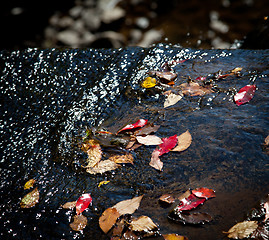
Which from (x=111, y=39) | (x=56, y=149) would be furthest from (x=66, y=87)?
(x=111, y=39)

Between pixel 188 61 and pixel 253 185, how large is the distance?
1552mm

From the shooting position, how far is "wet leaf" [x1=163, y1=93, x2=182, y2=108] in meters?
2.18

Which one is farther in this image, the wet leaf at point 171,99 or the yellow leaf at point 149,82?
the yellow leaf at point 149,82

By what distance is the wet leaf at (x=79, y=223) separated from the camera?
157 cm

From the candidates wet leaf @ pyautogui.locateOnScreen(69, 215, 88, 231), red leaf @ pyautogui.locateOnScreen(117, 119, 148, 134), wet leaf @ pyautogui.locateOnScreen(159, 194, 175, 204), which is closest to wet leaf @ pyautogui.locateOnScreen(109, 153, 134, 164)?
red leaf @ pyautogui.locateOnScreen(117, 119, 148, 134)

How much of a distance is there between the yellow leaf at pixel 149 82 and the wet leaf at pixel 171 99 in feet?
0.81

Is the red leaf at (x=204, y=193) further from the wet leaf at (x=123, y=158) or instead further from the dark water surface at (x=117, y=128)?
the wet leaf at (x=123, y=158)

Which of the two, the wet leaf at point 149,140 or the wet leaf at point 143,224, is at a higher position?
the wet leaf at point 149,140

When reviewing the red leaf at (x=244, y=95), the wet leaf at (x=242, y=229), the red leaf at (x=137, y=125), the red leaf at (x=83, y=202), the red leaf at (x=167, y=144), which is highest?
the red leaf at (x=244, y=95)

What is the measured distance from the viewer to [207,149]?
1745 millimetres

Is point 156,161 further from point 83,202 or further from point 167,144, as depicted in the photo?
point 83,202

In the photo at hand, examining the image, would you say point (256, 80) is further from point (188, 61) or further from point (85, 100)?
point (85, 100)

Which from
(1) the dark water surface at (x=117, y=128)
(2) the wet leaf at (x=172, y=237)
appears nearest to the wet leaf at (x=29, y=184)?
(1) the dark water surface at (x=117, y=128)

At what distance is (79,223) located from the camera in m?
1.59
